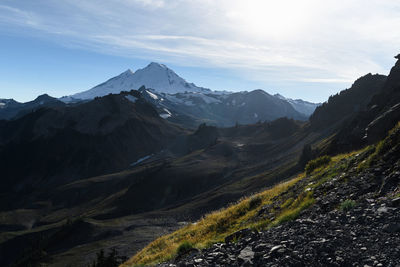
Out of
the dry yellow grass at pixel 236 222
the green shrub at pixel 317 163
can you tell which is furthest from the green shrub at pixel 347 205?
the green shrub at pixel 317 163

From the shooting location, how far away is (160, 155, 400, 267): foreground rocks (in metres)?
8.77

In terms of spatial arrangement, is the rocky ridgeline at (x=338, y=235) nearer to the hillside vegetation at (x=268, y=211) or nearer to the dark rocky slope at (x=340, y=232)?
the dark rocky slope at (x=340, y=232)

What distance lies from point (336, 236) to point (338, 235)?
3.2 inches

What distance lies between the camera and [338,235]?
388 inches

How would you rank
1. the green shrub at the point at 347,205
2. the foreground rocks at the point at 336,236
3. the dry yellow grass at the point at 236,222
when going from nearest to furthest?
the foreground rocks at the point at 336,236
the green shrub at the point at 347,205
the dry yellow grass at the point at 236,222

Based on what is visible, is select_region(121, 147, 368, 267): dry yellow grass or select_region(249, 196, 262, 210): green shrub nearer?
select_region(121, 147, 368, 267): dry yellow grass

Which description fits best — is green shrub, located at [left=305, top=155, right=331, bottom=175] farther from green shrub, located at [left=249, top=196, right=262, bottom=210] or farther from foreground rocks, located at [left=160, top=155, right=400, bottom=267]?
foreground rocks, located at [left=160, top=155, right=400, bottom=267]

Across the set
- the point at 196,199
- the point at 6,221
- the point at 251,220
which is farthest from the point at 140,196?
the point at 251,220

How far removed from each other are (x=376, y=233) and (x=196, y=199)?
124155 millimetres

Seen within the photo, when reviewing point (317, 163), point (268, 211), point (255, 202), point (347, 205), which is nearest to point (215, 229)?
point (268, 211)

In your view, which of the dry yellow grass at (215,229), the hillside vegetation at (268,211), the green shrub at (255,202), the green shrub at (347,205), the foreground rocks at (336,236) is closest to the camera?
the foreground rocks at (336,236)

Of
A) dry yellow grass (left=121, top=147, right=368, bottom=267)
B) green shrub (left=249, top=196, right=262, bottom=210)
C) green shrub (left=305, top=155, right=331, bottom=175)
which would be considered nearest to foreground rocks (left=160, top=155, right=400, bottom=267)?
dry yellow grass (left=121, top=147, right=368, bottom=267)

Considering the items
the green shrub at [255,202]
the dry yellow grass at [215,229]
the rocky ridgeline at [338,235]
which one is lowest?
the dry yellow grass at [215,229]

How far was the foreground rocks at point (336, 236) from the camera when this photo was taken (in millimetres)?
8766
